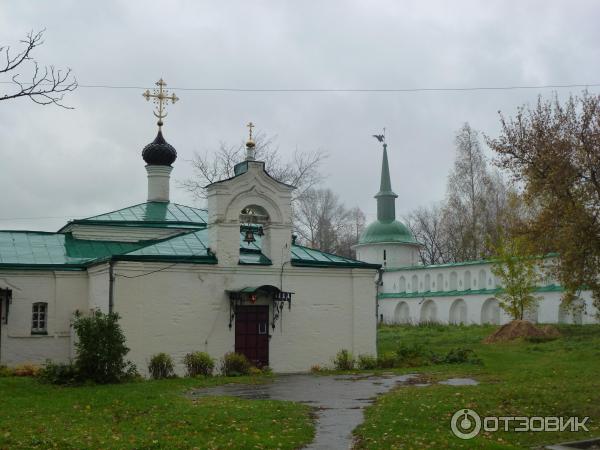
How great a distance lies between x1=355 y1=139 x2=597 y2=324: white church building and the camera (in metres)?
35.1

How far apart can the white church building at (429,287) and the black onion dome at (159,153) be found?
617 inches

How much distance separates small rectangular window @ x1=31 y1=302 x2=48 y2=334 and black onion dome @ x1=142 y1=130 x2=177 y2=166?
7486 mm

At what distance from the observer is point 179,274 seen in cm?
1878

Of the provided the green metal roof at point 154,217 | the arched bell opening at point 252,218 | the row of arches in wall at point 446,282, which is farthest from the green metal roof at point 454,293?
the arched bell opening at point 252,218

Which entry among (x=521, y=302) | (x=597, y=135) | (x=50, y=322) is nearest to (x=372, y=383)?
(x=597, y=135)

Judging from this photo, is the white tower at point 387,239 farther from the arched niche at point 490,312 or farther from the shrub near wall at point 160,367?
the shrub near wall at point 160,367

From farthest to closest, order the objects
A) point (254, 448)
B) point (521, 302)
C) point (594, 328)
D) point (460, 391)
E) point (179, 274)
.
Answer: point (521, 302) → point (594, 328) → point (179, 274) → point (460, 391) → point (254, 448)

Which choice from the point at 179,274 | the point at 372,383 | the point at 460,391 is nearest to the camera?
the point at 460,391

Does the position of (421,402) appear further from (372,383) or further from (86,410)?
(86,410)

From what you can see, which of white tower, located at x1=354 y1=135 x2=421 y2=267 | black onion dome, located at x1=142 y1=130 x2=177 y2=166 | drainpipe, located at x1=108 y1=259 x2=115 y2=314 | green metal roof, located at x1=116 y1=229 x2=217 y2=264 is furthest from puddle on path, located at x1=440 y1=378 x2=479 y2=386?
white tower, located at x1=354 y1=135 x2=421 y2=267

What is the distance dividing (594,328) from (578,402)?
1858cm

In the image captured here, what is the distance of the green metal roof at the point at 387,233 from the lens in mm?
54188

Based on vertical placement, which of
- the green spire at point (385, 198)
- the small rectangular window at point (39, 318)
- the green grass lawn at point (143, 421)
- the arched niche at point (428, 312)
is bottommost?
the green grass lawn at point (143, 421)

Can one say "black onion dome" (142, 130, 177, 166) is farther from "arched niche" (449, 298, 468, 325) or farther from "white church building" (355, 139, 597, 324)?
"arched niche" (449, 298, 468, 325)
